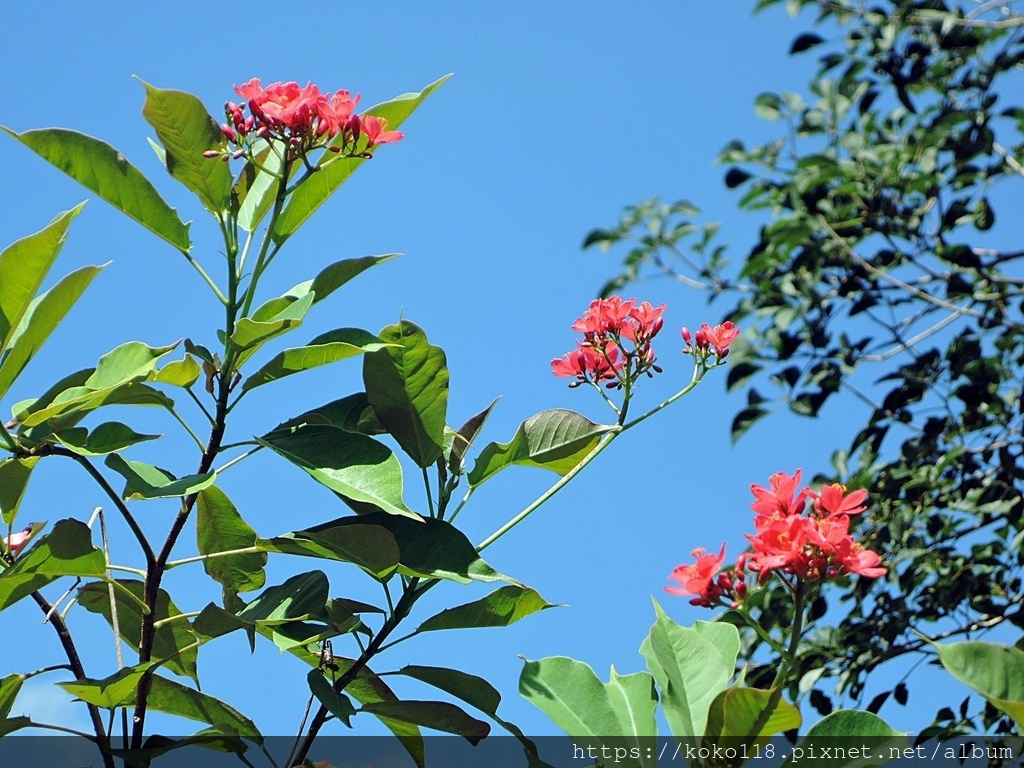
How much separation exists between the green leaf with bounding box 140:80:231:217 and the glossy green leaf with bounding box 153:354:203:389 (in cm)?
22

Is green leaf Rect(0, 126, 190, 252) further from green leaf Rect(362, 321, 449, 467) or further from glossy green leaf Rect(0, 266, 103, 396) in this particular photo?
green leaf Rect(362, 321, 449, 467)

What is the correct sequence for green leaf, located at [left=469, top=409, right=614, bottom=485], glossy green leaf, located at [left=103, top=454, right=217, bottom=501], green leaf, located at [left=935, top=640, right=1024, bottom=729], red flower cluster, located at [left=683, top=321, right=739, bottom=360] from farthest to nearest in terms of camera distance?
red flower cluster, located at [left=683, top=321, right=739, bottom=360], green leaf, located at [left=469, top=409, right=614, bottom=485], glossy green leaf, located at [left=103, top=454, right=217, bottom=501], green leaf, located at [left=935, top=640, right=1024, bottom=729]

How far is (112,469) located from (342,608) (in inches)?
12.0

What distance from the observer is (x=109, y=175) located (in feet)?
4.17

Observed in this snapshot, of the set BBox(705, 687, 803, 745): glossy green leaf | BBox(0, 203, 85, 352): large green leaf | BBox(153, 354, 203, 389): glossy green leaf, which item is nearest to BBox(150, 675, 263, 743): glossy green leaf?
BBox(153, 354, 203, 389): glossy green leaf

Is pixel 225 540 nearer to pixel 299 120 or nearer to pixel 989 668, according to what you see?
pixel 299 120

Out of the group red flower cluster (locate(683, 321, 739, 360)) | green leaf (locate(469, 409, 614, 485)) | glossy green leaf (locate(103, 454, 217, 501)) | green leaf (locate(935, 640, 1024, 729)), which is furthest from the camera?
red flower cluster (locate(683, 321, 739, 360))

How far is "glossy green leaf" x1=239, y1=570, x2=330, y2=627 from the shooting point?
1134mm

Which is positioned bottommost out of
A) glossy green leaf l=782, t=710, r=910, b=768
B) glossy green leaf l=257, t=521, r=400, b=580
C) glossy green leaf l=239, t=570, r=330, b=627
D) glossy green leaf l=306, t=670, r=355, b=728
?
glossy green leaf l=782, t=710, r=910, b=768

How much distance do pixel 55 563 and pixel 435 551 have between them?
413 millimetres

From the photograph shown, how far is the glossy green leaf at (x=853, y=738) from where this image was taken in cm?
102

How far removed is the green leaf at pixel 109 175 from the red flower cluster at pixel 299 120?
12 cm

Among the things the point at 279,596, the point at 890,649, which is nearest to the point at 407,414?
the point at 279,596

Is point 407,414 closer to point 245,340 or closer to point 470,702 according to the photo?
point 245,340
